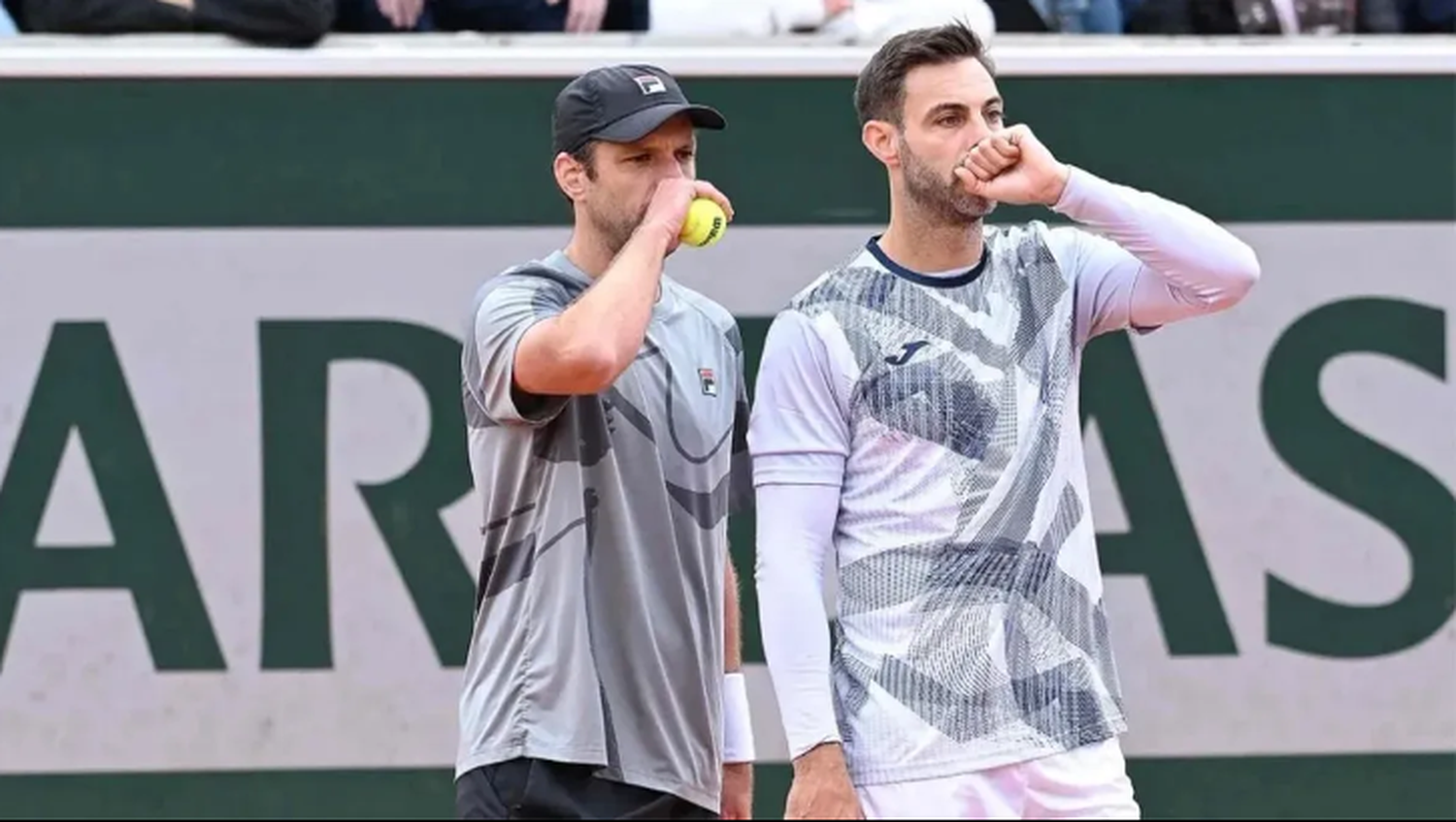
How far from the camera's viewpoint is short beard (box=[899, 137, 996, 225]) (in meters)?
3.92

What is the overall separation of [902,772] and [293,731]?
7.84ft

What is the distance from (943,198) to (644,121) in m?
0.54

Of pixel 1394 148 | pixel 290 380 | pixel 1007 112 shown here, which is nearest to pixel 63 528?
pixel 290 380

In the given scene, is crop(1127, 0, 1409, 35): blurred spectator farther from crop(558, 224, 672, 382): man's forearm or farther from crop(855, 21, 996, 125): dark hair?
crop(558, 224, 672, 382): man's forearm

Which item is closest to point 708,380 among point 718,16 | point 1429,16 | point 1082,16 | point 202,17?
point 718,16

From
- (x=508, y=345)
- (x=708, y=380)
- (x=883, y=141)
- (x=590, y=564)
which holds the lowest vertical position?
(x=590, y=564)

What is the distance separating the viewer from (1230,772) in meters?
5.95

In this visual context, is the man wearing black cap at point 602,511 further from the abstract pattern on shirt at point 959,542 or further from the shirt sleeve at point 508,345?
the abstract pattern on shirt at point 959,542

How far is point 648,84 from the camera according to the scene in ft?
13.4

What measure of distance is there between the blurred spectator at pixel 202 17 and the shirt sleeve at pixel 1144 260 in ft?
7.89

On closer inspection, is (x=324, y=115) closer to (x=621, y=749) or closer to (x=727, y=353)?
(x=727, y=353)

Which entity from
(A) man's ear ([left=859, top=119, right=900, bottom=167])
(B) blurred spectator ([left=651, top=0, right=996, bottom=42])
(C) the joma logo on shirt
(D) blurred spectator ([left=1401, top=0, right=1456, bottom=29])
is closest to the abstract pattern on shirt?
(C) the joma logo on shirt

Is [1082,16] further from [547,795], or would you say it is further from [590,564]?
[547,795]

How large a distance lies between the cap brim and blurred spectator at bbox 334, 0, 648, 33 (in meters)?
1.99
